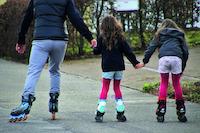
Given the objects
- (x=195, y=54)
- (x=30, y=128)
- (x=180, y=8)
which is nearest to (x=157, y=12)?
(x=180, y=8)

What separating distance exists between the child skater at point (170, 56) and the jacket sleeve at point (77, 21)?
3.94 feet

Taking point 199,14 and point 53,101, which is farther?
point 199,14

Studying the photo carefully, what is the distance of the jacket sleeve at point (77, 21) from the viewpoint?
28.4 feet

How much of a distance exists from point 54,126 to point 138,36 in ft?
49.4

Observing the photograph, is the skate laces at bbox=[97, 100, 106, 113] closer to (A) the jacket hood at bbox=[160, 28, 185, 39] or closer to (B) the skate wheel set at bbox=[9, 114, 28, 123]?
(B) the skate wheel set at bbox=[9, 114, 28, 123]

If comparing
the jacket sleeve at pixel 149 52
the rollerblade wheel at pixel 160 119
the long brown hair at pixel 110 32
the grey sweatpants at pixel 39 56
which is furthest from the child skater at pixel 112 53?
the grey sweatpants at pixel 39 56

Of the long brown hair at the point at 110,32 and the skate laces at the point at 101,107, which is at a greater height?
the long brown hair at the point at 110,32

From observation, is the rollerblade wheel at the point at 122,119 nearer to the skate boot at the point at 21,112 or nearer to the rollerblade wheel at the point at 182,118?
the rollerblade wheel at the point at 182,118

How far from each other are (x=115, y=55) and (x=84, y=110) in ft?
4.93

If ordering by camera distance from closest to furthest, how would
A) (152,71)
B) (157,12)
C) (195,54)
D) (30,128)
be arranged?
1. (30,128)
2. (152,71)
3. (195,54)
4. (157,12)

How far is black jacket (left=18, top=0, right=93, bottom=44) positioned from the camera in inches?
338

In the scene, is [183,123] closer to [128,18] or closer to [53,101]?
[53,101]

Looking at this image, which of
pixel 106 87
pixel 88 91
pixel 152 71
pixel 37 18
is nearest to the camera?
pixel 37 18

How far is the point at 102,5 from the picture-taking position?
2259 cm
